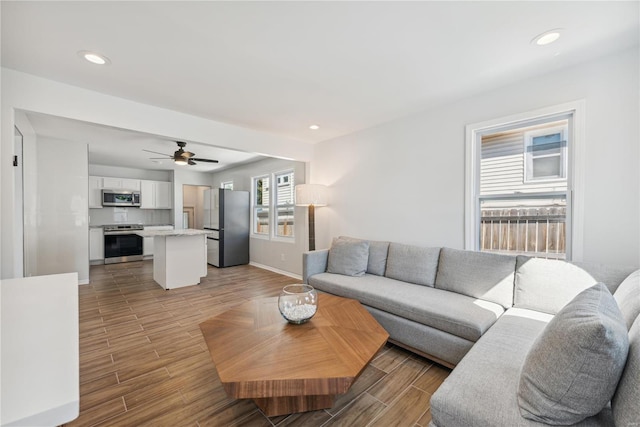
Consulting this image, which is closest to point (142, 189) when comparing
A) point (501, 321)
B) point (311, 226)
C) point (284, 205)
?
point (284, 205)

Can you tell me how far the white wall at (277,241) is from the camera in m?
4.98

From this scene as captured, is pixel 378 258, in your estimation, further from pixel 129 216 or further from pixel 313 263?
pixel 129 216

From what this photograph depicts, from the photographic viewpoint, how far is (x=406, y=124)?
3.37m

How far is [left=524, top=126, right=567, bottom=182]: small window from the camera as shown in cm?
238

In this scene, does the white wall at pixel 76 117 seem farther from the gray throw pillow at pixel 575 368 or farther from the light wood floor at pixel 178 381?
the gray throw pillow at pixel 575 368

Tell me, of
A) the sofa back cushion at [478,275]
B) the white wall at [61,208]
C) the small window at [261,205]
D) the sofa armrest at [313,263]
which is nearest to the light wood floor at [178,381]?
the sofa back cushion at [478,275]

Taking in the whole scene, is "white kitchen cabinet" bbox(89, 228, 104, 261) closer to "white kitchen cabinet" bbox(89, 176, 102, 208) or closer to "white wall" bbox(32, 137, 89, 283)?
"white kitchen cabinet" bbox(89, 176, 102, 208)

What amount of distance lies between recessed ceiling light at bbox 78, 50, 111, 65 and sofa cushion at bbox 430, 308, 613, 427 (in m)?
3.18

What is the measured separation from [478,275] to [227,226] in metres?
4.93

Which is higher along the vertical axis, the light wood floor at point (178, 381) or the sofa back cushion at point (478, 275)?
the sofa back cushion at point (478, 275)

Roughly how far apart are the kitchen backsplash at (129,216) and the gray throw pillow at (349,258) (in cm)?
581

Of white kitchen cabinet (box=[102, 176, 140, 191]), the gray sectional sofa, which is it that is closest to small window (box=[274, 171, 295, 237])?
the gray sectional sofa

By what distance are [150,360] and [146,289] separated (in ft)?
7.88

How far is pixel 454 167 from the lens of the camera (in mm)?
2941
